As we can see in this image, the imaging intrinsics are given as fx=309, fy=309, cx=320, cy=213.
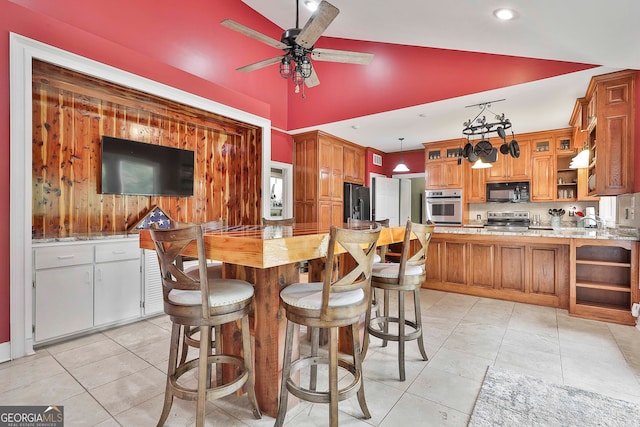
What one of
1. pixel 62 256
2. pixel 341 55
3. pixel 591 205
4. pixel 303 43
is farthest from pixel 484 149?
pixel 62 256

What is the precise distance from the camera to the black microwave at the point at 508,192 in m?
5.87

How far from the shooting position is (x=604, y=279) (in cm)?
338

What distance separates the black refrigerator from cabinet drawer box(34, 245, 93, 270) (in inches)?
171

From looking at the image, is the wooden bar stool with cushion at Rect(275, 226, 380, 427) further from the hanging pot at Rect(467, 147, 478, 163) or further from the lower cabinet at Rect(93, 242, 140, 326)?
the hanging pot at Rect(467, 147, 478, 163)

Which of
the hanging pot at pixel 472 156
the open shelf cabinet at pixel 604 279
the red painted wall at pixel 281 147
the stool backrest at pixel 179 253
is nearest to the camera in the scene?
the stool backrest at pixel 179 253

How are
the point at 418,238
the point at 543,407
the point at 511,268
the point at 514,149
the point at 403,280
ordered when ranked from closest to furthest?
the point at 543,407 → the point at 403,280 → the point at 418,238 → the point at 511,268 → the point at 514,149

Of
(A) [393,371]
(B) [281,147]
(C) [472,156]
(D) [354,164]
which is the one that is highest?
(B) [281,147]

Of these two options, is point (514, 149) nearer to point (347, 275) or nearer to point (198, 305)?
point (347, 275)

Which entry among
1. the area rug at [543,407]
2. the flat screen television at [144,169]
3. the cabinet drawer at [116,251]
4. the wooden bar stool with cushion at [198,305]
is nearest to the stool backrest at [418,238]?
the area rug at [543,407]

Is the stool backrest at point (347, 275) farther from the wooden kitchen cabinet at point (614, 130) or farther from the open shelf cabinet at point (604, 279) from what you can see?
the wooden kitchen cabinet at point (614, 130)

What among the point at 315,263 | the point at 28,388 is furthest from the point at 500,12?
the point at 28,388

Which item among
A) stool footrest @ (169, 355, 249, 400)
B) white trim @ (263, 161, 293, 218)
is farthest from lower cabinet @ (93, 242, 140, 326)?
white trim @ (263, 161, 293, 218)

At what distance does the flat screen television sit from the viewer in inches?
133

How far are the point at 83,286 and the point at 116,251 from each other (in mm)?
392
